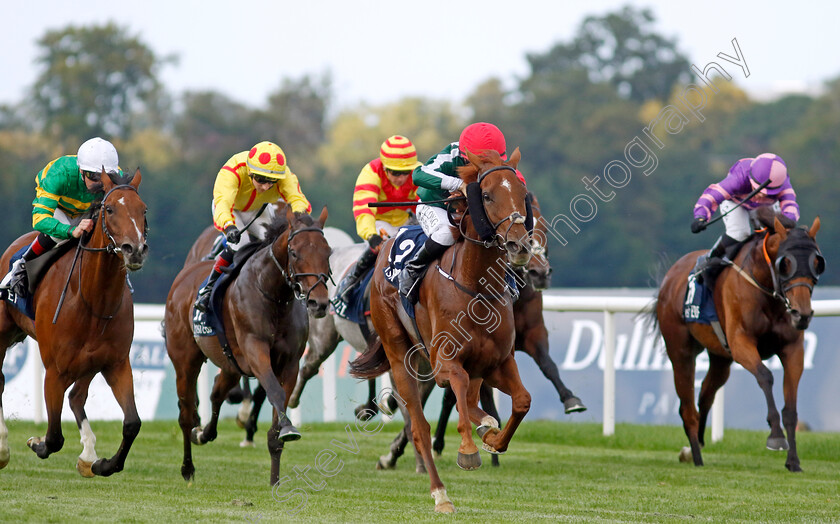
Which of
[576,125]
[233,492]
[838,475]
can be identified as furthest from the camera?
[576,125]

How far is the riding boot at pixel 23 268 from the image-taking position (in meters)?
7.09

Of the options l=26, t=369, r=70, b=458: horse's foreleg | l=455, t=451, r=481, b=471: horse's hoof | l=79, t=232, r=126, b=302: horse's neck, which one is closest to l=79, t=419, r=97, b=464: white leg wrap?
l=26, t=369, r=70, b=458: horse's foreleg

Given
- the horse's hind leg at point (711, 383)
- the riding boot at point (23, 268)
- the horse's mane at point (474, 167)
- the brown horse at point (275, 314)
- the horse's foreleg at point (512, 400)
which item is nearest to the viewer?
the horse's foreleg at point (512, 400)

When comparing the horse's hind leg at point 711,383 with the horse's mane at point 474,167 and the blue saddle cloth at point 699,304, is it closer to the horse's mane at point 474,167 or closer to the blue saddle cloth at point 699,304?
the blue saddle cloth at point 699,304

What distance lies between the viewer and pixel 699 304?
28.3ft

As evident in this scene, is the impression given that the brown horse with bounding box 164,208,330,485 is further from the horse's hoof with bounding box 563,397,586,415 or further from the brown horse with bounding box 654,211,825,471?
the brown horse with bounding box 654,211,825,471

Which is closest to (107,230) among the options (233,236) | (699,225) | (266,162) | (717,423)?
(233,236)

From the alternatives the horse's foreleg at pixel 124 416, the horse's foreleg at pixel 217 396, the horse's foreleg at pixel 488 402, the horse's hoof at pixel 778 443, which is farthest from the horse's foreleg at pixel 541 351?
the horse's foreleg at pixel 124 416

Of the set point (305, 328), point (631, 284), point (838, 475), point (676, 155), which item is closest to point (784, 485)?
point (838, 475)

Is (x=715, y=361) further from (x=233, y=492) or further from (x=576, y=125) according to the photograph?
(x=576, y=125)

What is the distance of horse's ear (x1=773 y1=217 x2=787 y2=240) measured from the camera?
798 cm

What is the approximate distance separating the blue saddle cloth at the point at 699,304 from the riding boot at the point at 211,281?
3574 mm

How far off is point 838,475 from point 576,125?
38.8m

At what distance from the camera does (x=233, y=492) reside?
260 inches
